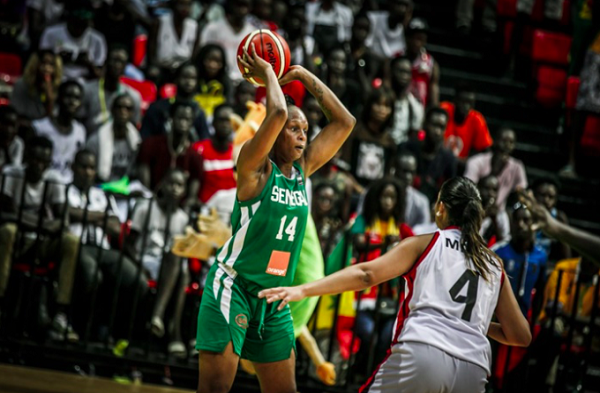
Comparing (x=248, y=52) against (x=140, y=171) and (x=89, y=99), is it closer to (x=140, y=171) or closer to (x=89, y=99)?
(x=140, y=171)

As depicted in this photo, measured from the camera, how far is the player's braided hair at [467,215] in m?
4.11

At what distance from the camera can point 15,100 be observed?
929cm

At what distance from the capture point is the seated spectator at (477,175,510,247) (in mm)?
8180

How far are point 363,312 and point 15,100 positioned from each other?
4.40 m

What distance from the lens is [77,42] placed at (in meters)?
10.2

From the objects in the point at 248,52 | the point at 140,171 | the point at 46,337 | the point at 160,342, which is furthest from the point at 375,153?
the point at 248,52

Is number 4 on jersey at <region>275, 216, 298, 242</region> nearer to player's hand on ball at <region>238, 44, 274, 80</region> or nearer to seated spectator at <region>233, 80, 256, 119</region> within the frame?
player's hand on ball at <region>238, 44, 274, 80</region>

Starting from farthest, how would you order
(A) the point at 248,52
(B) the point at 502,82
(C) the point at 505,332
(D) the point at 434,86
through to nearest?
(B) the point at 502,82 → (D) the point at 434,86 → (A) the point at 248,52 → (C) the point at 505,332

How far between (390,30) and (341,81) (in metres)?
1.79

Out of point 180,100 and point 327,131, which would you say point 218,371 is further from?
point 180,100

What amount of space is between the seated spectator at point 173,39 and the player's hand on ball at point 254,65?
5915 mm

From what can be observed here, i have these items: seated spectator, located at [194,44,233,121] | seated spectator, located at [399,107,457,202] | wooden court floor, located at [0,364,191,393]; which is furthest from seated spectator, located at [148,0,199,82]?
wooden court floor, located at [0,364,191,393]

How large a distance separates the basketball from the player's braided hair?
3.71 ft

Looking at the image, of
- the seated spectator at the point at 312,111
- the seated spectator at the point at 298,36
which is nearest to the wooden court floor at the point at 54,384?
the seated spectator at the point at 312,111
